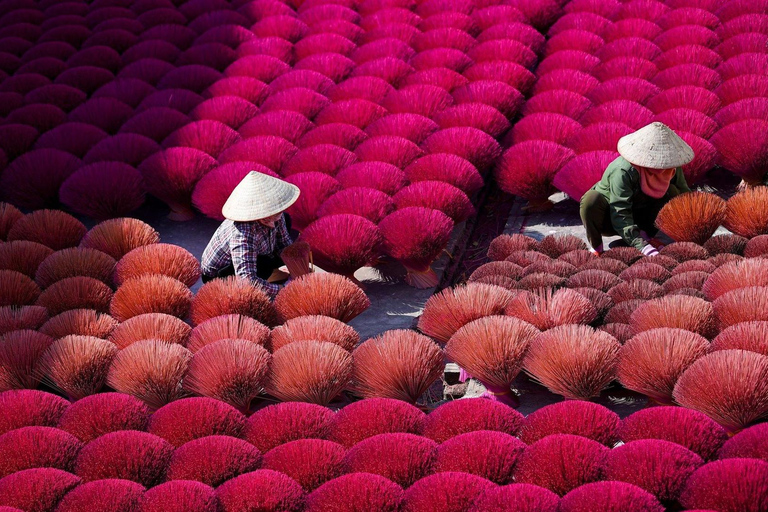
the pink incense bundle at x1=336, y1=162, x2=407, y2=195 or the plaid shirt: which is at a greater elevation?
the pink incense bundle at x1=336, y1=162, x2=407, y2=195

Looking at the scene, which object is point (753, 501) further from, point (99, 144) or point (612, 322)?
point (99, 144)

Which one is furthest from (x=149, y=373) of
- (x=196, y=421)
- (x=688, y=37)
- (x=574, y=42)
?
(x=688, y=37)

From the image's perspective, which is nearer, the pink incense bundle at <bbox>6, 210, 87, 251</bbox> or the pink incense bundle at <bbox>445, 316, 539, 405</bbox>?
the pink incense bundle at <bbox>445, 316, 539, 405</bbox>

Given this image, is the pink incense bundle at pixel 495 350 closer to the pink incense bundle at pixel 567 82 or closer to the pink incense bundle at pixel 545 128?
the pink incense bundle at pixel 545 128

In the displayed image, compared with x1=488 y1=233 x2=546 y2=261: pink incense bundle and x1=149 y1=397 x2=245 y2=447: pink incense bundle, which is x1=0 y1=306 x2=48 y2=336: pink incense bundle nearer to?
x1=149 y1=397 x2=245 y2=447: pink incense bundle

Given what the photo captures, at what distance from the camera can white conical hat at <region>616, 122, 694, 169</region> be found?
4.55 meters

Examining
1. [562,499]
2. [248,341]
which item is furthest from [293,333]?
[562,499]

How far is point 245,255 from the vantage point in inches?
176

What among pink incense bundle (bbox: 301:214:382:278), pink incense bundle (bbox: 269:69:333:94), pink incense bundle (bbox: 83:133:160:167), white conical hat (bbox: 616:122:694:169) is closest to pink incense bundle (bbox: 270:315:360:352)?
pink incense bundle (bbox: 301:214:382:278)

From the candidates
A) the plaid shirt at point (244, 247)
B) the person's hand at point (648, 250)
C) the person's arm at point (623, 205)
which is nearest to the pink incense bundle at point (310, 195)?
the plaid shirt at point (244, 247)

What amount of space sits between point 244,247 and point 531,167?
1393mm

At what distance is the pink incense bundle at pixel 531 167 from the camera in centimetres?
499

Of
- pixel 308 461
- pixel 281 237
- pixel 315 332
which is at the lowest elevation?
pixel 281 237

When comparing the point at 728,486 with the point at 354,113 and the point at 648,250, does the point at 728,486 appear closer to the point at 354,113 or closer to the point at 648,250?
the point at 648,250
